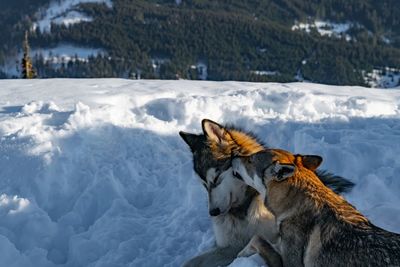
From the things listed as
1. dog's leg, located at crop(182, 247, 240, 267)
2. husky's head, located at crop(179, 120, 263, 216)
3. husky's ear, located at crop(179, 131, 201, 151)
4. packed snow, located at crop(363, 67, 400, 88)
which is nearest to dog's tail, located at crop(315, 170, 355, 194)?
husky's head, located at crop(179, 120, 263, 216)

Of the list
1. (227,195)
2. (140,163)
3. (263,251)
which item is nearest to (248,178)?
(227,195)

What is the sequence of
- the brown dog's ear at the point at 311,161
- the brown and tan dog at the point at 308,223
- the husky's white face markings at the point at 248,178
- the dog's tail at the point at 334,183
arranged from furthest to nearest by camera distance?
the dog's tail at the point at 334,183
the husky's white face markings at the point at 248,178
the brown dog's ear at the point at 311,161
the brown and tan dog at the point at 308,223

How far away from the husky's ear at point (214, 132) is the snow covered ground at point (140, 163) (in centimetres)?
178

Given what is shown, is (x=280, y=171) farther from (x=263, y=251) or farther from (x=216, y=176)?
(x=216, y=176)

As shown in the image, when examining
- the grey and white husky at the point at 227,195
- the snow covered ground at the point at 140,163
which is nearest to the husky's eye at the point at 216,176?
the grey and white husky at the point at 227,195

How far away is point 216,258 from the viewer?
6184 mm

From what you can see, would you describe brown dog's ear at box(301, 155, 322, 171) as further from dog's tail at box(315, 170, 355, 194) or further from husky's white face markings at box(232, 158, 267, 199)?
dog's tail at box(315, 170, 355, 194)

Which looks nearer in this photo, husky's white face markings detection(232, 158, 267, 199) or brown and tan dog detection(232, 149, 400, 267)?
brown and tan dog detection(232, 149, 400, 267)

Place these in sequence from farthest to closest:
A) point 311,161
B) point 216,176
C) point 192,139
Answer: point 192,139 < point 216,176 < point 311,161

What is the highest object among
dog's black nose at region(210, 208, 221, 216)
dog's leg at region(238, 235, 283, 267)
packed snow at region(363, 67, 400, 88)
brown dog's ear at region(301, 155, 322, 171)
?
brown dog's ear at region(301, 155, 322, 171)

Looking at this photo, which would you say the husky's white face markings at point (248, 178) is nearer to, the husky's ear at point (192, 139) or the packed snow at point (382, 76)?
the husky's ear at point (192, 139)

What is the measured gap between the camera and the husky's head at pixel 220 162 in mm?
5938

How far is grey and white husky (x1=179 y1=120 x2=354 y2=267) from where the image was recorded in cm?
591

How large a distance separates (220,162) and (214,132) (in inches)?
14.9
